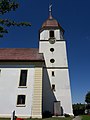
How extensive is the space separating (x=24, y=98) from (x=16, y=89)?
1.71m

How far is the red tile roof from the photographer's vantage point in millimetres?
24328

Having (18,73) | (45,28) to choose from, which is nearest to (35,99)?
(18,73)

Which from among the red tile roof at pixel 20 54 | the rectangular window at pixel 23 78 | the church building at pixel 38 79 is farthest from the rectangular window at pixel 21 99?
the red tile roof at pixel 20 54

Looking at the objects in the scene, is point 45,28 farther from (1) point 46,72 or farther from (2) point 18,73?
(2) point 18,73

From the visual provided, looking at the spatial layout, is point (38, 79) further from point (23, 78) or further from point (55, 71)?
point (55, 71)

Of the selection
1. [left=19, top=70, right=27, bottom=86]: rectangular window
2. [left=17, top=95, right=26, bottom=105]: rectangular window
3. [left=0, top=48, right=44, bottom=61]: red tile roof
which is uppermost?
[left=0, top=48, right=44, bottom=61]: red tile roof

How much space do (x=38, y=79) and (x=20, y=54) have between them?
6.55m

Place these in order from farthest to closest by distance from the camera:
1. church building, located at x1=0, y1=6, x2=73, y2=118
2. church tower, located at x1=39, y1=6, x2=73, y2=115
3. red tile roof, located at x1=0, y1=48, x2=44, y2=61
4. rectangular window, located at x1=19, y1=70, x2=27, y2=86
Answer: church tower, located at x1=39, y1=6, x2=73, y2=115, red tile roof, located at x1=0, y1=48, x2=44, y2=61, rectangular window, located at x1=19, y1=70, x2=27, y2=86, church building, located at x1=0, y1=6, x2=73, y2=118

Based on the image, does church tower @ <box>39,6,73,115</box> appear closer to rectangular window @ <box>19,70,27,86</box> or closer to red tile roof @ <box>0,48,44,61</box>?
red tile roof @ <box>0,48,44,61</box>

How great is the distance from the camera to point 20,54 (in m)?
26.9

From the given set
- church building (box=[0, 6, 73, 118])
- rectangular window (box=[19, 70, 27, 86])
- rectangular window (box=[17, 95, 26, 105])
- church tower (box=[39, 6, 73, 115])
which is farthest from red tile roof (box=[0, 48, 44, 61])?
rectangular window (box=[17, 95, 26, 105])

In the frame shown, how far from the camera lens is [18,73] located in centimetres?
2317

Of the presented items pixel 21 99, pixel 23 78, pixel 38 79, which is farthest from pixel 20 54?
pixel 21 99

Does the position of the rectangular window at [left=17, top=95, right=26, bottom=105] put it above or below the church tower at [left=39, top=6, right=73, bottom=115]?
below
